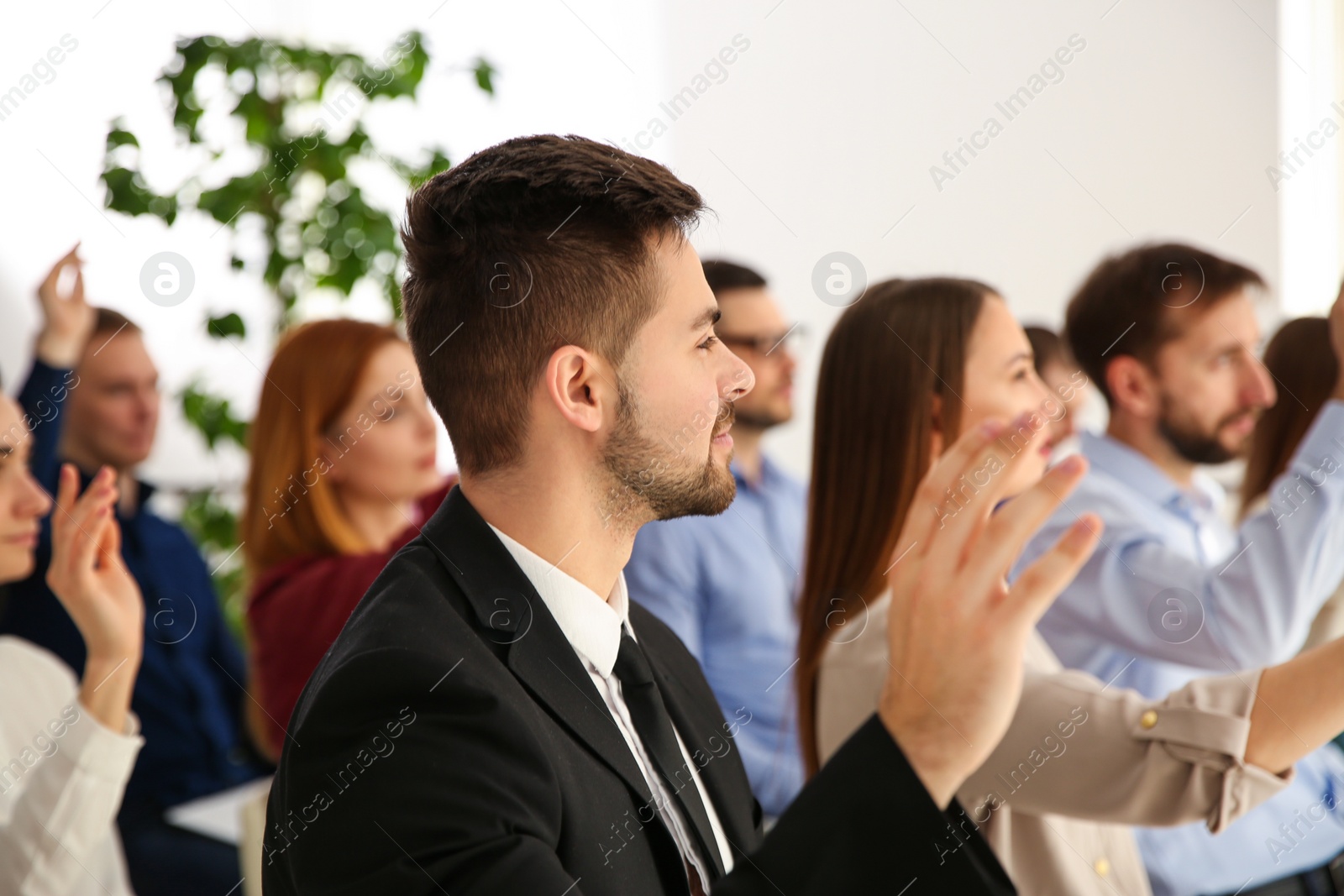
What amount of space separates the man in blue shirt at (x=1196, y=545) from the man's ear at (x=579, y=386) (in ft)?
2.83

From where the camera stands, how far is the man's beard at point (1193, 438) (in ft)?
6.08

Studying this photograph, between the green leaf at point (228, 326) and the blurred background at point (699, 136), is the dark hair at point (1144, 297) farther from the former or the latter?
the green leaf at point (228, 326)

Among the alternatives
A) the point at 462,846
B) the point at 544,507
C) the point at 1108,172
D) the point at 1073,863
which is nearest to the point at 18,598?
the point at 544,507

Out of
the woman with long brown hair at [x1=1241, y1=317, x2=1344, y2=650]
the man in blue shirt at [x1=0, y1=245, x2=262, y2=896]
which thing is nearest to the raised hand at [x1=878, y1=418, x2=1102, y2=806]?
the woman with long brown hair at [x1=1241, y1=317, x2=1344, y2=650]

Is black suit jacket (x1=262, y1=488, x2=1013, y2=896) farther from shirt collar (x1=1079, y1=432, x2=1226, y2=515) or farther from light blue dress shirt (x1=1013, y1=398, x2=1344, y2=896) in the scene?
→ shirt collar (x1=1079, y1=432, x2=1226, y2=515)

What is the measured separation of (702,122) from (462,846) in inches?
153

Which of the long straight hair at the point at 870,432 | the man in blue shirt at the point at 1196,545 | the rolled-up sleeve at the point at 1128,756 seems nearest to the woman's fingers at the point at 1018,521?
the rolled-up sleeve at the point at 1128,756

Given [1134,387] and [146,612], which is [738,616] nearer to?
[1134,387]

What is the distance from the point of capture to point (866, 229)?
4059 mm

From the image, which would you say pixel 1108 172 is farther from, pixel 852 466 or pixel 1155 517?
pixel 852 466

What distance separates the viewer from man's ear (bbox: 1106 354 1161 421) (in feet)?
6.19

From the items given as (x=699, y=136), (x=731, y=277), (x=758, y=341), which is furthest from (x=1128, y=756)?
(x=699, y=136)

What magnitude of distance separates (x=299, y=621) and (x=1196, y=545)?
1.61 m

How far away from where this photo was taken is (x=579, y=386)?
0.93 metres
